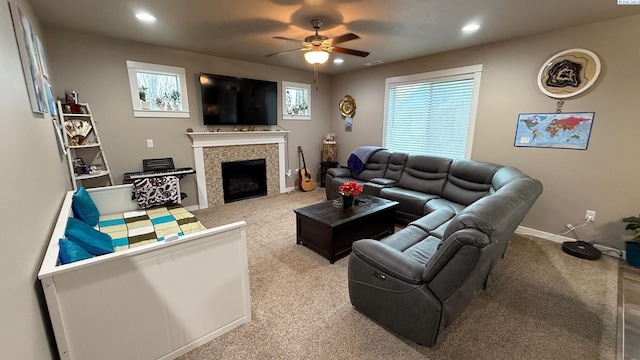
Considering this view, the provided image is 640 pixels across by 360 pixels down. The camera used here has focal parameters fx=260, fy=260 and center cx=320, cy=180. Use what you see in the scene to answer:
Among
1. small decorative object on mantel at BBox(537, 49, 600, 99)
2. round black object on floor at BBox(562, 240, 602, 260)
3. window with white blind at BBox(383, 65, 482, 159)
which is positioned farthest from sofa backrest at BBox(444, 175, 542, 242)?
window with white blind at BBox(383, 65, 482, 159)

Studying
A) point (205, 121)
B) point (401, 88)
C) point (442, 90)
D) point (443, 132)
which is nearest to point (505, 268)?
point (443, 132)

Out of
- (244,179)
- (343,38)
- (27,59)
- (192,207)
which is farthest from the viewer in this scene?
(244,179)

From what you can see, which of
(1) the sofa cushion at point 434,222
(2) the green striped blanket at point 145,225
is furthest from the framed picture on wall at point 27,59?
(1) the sofa cushion at point 434,222

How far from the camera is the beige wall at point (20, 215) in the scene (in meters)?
0.97

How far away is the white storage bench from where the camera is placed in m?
1.30

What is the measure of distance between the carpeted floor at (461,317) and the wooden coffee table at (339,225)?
5.7 inches

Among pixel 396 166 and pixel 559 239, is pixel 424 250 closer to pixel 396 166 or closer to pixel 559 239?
pixel 559 239

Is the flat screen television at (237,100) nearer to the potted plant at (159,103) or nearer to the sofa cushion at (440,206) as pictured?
the potted plant at (159,103)

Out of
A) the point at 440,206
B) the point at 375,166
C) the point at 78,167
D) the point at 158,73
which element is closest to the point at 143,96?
the point at 158,73

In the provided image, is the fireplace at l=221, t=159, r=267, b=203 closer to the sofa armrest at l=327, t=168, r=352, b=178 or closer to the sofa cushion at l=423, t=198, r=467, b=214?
the sofa armrest at l=327, t=168, r=352, b=178

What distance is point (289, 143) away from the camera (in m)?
5.68

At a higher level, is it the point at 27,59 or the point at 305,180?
the point at 27,59

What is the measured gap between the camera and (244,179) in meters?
5.10

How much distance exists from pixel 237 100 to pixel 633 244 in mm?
5542
